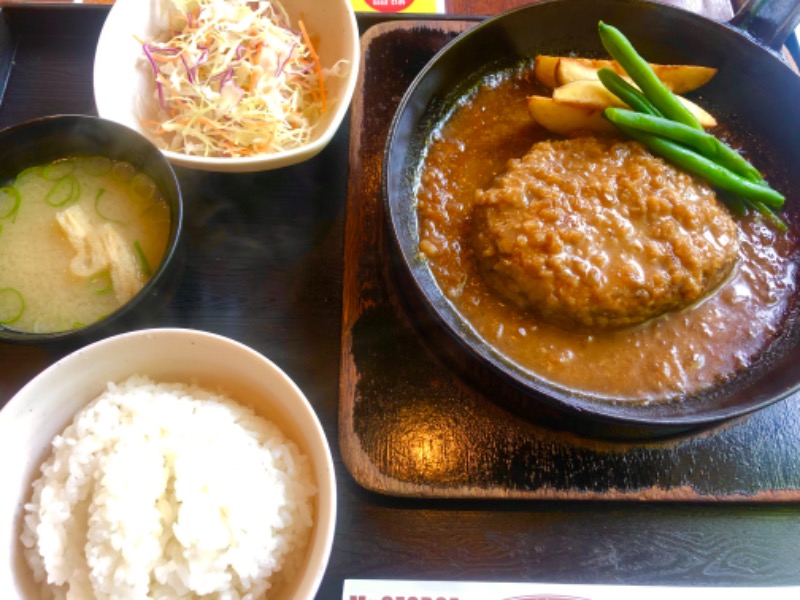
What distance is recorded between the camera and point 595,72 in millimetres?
1946

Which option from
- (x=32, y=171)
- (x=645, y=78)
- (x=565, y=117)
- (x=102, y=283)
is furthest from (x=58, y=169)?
(x=645, y=78)

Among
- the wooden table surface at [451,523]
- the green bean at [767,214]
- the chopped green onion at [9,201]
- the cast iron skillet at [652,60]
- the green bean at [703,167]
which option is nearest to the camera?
the wooden table surface at [451,523]

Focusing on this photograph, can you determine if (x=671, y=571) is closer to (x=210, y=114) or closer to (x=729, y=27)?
(x=729, y=27)

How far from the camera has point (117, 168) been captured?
69.9 inches

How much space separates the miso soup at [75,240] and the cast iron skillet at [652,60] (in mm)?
728

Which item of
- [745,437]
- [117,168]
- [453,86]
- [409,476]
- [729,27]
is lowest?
[409,476]

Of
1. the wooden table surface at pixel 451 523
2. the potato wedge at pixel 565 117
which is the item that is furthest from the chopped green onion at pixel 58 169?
the potato wedge at pixel 565 117

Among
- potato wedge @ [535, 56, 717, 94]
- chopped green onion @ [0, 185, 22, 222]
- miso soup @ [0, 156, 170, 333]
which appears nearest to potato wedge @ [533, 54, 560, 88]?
potato wedge @ [535, 56, 717, 94]

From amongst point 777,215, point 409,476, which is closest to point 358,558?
point 409,476

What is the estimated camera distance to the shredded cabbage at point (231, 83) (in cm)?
191

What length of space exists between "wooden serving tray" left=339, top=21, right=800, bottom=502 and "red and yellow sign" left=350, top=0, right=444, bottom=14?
123cm

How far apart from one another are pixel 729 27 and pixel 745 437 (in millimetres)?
1335

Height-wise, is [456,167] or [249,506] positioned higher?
[456,167]

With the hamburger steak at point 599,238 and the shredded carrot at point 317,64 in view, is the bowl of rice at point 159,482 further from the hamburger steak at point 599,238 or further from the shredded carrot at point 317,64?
the shredded carrot at point 317,64
